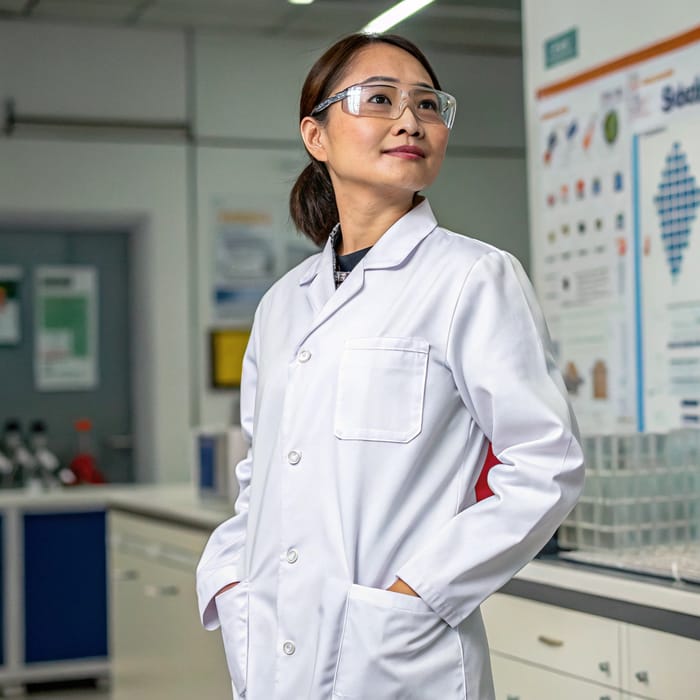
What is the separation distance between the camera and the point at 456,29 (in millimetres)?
5117

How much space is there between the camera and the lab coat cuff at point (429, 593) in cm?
131

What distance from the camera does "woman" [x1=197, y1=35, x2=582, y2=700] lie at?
131 centimetres

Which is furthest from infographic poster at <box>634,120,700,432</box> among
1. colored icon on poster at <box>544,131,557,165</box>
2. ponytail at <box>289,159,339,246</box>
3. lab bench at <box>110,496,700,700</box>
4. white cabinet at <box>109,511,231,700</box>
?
white cabinet at <box>109,511,231,700</box>

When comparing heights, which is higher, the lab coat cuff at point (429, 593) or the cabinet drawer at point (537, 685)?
the lab coat cuff at point (429, 593)

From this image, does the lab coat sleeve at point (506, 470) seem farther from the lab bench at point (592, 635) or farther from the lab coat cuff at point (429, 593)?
the lab bench at point (592, 635)

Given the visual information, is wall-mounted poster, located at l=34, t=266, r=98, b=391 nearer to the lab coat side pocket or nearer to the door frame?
the door frame

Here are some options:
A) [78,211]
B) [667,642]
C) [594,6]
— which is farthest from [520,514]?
[78,211]

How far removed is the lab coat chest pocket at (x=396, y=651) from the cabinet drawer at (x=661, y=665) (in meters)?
0.73

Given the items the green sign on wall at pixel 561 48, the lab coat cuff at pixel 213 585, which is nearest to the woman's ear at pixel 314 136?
the lab coat cuff at pixel 213 585

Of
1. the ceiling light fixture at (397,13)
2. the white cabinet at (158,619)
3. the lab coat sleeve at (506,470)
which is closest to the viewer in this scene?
the lab coat sleeve at (506,470)

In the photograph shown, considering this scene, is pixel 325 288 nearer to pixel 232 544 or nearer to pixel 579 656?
pixel 232 544

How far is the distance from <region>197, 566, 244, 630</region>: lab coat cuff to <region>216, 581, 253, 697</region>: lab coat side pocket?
3 cm

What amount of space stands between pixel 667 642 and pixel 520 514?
81 centimetres

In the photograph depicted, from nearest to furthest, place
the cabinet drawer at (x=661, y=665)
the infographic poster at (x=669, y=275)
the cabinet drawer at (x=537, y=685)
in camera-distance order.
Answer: the cabinet drawer at (x=661, y=665) → the cabinet drawer at (x=537, y=685) → the infographic poster at (x=669, y=275)
